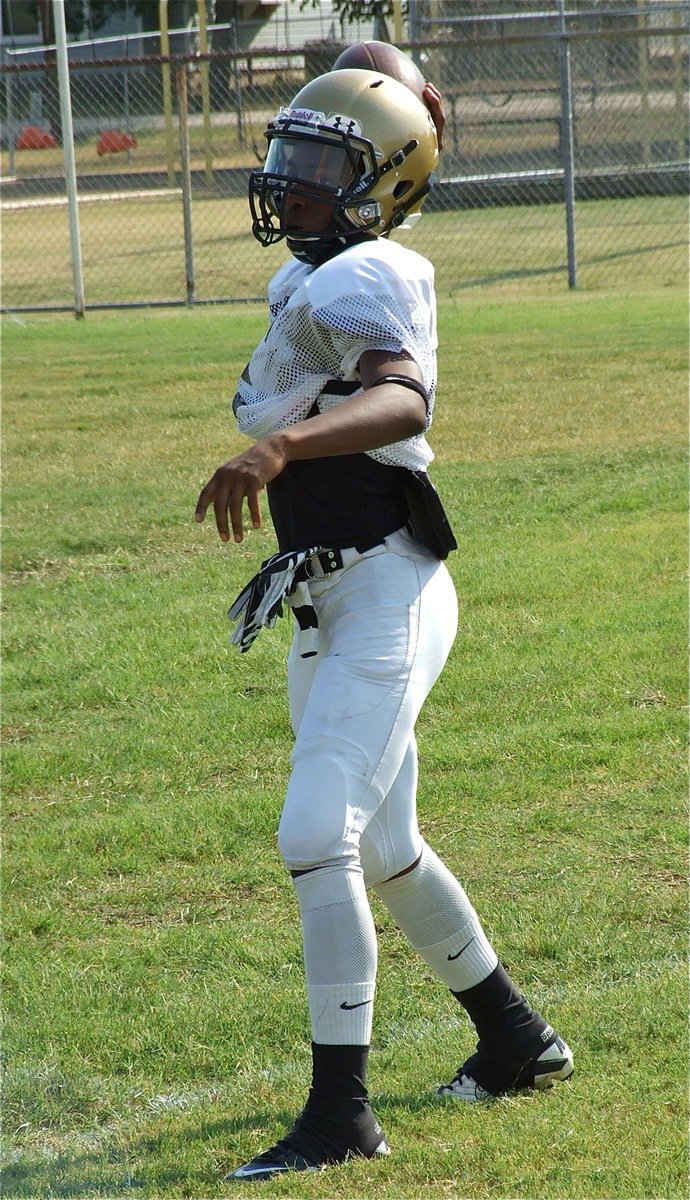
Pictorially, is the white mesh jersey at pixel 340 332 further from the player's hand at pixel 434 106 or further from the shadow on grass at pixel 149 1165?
the shadow on grass at pixel 149 1165

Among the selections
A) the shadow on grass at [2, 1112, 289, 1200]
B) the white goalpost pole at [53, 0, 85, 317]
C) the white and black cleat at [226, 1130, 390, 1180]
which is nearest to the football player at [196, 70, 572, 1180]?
the white and black cleat at [226, 1130, 390, 1180]

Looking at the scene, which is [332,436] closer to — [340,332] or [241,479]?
[241,479]

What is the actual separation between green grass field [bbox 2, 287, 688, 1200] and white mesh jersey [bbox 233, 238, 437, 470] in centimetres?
134

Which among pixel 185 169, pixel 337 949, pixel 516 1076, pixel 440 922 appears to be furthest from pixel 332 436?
pixel 185 169

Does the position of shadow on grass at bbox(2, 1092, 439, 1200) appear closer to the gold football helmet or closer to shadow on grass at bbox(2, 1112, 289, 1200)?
shadow on grass at bbox(2, 1112, 289, 1200)

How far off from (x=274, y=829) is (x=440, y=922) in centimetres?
146

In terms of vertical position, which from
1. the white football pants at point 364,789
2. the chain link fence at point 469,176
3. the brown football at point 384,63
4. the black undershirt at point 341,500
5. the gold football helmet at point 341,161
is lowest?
the chain link fence at point 469,176

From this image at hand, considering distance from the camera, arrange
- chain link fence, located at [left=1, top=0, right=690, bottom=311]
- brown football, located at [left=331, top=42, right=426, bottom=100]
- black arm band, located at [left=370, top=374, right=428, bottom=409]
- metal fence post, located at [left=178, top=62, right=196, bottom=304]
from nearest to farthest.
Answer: black arm band, located at [left=370, top=374, right=428, bottom=409]
brown football, located at [left=331, top=42, right=426, bottom=100]
metal fence post, located at [left=178, top=62, right=196, bottom=304]
chain link fence, located at [left=1, top=0, right=690, bottom=311]

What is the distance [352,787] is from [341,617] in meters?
0.35

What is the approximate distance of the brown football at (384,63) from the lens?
10.4ft

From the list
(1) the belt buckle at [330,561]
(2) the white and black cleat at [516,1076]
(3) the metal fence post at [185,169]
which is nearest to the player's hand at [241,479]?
(1) the belt buckle at [330,561]

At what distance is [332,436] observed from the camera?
2510 millimetres

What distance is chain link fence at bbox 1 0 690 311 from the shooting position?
17234mm

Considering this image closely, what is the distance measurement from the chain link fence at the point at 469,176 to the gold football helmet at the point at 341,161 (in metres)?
11.8
